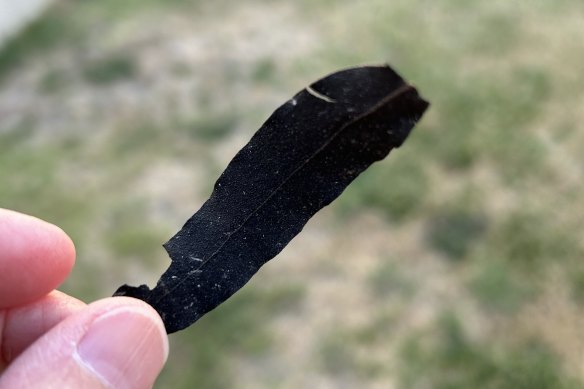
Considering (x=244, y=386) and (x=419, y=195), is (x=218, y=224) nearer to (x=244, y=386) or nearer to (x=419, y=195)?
(x=244, y=386)

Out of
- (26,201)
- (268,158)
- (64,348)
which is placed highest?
(268,158)

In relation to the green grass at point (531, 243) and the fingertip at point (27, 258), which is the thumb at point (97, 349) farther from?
the green grass at point (531, 243)

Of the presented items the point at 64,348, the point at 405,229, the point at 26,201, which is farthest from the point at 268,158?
the point at 26,201

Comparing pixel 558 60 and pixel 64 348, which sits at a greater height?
pixel 558 60

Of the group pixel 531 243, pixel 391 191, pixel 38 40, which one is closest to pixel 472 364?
pixel 531 243

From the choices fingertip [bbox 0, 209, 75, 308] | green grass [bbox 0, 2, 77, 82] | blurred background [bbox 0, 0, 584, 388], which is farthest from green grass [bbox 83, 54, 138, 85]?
fingertip [bbox 0, 209, 75, 308]

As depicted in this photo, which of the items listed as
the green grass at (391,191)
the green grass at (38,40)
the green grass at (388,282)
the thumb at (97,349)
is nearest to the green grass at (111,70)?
the green grass at (38,40)

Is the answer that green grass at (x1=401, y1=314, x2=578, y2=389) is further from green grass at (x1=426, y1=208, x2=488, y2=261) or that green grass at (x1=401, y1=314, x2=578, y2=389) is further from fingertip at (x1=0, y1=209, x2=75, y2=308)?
fingertip at (x1=0, y1=209, x2=75, y2=308)
